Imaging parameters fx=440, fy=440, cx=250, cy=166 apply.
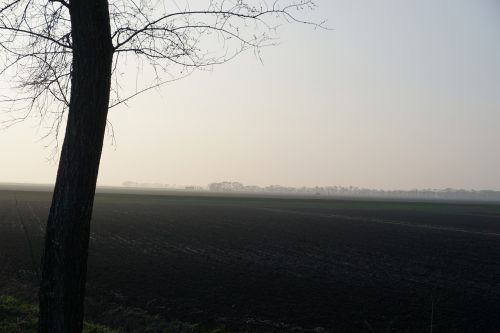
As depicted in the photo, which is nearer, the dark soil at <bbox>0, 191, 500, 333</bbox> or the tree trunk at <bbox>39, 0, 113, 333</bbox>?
the tree trunk at <bbox>39, 0, 113, 333</bbox>

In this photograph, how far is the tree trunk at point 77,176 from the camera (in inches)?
144

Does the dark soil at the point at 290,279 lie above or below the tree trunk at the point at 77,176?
below

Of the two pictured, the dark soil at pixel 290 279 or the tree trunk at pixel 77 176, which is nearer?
the tree trunk at pixel 77 176

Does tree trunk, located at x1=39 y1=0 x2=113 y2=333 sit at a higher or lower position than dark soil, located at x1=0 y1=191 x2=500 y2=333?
higher

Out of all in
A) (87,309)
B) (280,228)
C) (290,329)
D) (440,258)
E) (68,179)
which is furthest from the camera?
(280,228)

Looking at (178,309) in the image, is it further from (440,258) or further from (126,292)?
(440,258)

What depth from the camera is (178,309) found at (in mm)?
11617

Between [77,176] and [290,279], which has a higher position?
[77,176]

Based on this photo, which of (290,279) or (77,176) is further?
(290,279)

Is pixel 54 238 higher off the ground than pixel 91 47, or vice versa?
pixel 91 47

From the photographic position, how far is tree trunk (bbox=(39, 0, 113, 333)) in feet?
12.0

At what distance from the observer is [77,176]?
3.66 m

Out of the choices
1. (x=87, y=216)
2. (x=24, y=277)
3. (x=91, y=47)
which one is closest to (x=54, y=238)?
(x=87, y=216)

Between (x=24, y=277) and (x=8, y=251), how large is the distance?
243 inches
